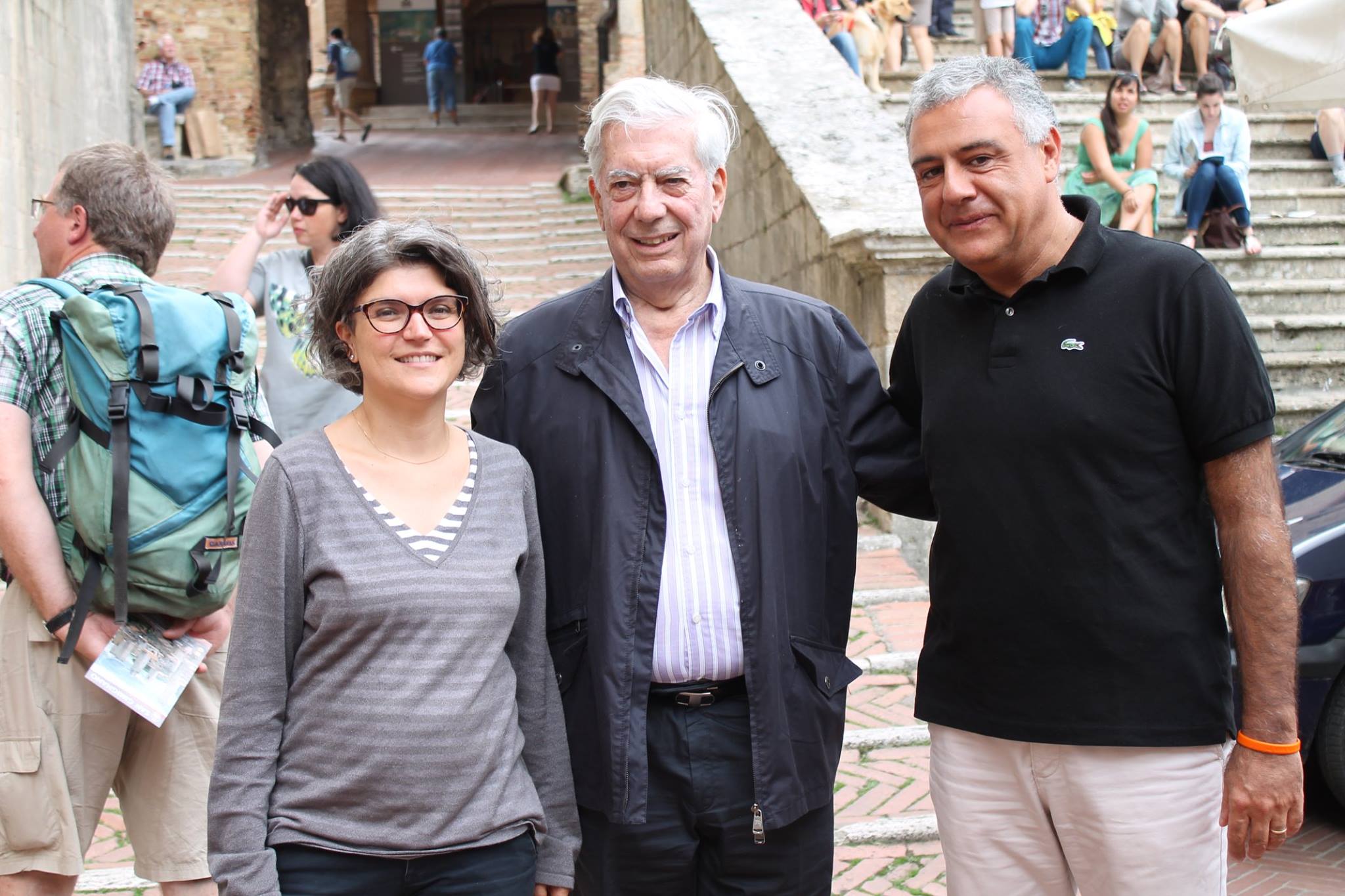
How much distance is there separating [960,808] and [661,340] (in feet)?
3.57

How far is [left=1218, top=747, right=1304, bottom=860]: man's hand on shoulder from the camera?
7.21 ft

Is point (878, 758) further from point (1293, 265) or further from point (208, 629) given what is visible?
point (1293, 265)

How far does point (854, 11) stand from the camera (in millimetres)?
10617

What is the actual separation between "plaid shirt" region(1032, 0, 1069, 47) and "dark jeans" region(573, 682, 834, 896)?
10.5 metres

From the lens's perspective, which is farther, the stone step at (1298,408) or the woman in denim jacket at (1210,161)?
the woman in denim jacket at (1210,161)

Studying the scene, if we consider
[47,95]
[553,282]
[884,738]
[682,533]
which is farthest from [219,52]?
[682,533]

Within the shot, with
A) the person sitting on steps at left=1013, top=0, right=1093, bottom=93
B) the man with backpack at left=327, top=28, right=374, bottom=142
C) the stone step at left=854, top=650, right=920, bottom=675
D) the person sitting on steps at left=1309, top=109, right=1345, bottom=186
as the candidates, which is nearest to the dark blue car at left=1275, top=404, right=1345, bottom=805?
the stone step at left=854, top=650, right=920, bottom=675

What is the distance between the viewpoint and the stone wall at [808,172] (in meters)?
5.82

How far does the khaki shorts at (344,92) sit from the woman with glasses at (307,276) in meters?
20.7

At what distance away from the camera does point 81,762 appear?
9.30ft

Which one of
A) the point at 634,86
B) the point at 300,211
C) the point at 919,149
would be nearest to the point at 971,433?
the point at 919,149

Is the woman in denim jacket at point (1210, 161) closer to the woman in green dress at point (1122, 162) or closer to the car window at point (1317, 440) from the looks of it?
the woman in green dress at point (1122, 162)

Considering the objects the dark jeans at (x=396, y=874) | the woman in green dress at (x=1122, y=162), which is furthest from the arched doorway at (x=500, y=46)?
the dark jeans at (x=396, y=874)

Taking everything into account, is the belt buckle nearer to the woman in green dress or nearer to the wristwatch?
the wristwatch
